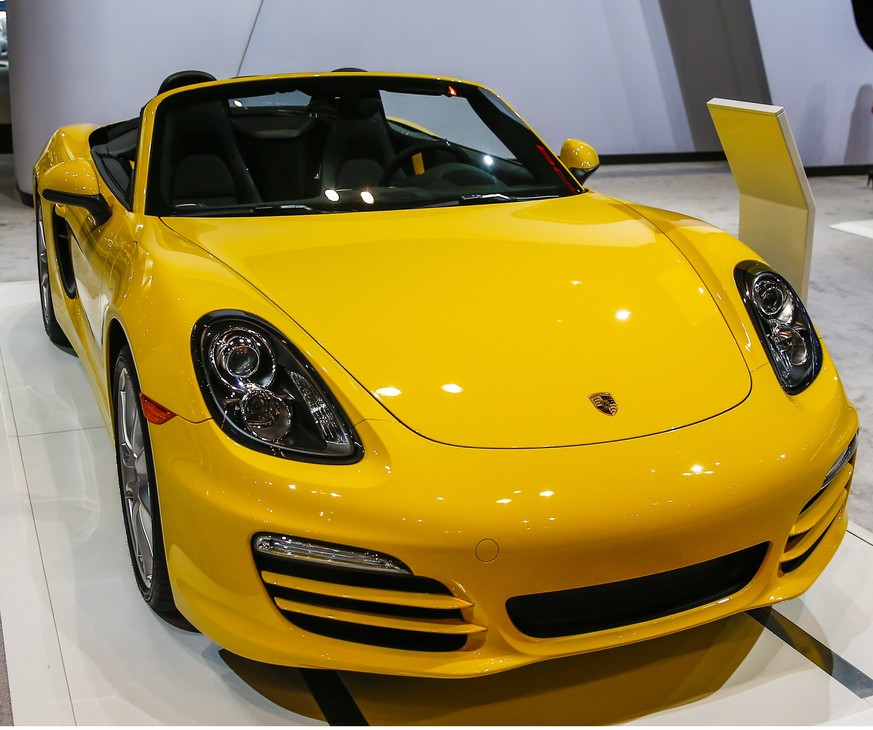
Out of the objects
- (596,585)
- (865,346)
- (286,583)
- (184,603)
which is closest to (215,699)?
(184,603)

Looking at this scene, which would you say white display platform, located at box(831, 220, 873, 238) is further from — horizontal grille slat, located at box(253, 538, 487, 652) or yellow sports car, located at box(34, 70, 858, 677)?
horizontal grille slat, located at box(253, 538, 487, 652)

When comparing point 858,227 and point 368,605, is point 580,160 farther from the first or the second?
point 858,227

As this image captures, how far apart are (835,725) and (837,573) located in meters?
0.57

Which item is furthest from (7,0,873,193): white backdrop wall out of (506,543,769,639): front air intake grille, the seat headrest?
(506,543,769,639): front air intake grille

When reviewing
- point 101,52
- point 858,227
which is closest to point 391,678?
point 101,52

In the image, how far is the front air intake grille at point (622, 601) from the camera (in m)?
1.58

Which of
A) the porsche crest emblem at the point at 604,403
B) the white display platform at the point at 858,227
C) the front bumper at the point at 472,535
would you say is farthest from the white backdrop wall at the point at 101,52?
the porsche crest emblem at the point at 604,403

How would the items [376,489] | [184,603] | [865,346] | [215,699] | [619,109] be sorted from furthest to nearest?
[619,109]
[865,346]
[215,699]
[184,603]
[376,489]

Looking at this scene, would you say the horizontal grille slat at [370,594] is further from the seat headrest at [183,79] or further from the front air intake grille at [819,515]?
the seat headrest at [183,79]

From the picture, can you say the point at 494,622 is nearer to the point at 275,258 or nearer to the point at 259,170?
the point at 275,258

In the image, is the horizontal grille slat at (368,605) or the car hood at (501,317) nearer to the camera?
the horizontal grille slat at (368,605)

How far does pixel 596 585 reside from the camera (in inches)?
61.1

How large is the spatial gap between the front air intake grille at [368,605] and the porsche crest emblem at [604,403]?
42 cm

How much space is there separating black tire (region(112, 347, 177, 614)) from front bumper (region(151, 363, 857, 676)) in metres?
0.11
